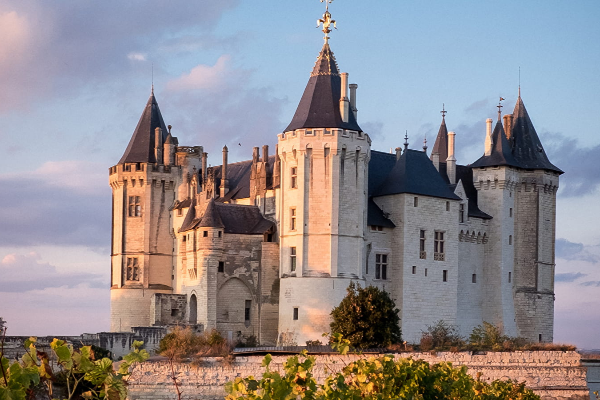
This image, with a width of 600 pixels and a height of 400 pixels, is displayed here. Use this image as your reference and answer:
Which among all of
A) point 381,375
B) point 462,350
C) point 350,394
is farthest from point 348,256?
point 350,394

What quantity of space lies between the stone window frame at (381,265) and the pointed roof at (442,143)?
1201 centimetres

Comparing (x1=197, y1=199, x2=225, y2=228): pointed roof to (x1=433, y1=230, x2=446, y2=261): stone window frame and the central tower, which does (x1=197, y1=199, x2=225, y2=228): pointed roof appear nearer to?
the central tower

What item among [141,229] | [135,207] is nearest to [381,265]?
Answer: [141,229]

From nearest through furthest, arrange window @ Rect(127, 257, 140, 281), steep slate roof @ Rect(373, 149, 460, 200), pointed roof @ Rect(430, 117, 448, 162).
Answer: steep slate roof @ Rect(373, 149, 460, 200), window @ Rect(127, 257, 140, 281), pointed roof @ Rect(430, 117, 448, 162)

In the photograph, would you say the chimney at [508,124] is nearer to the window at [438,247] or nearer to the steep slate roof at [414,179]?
the steep slate roof at [414,179]

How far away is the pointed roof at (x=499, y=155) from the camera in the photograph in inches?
2422

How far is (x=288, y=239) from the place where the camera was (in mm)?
53750

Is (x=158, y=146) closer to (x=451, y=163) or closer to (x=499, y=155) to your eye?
(x=451, y=163)

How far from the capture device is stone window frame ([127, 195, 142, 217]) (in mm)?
63125

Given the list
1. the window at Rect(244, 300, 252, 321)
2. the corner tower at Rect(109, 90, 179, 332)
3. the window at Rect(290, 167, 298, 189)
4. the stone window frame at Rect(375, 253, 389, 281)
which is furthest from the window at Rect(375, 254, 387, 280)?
the corner tower at Rect(109, 90, 179, 332)

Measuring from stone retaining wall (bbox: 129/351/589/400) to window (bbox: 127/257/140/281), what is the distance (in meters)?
20.5

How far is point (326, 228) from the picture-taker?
52688mm

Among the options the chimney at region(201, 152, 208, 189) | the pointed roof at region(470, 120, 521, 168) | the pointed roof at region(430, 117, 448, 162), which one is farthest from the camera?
the pointed roof at region(430, 117, 448, 162)

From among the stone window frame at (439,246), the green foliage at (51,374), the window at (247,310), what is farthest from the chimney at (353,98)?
the green foliage at (51,374)
